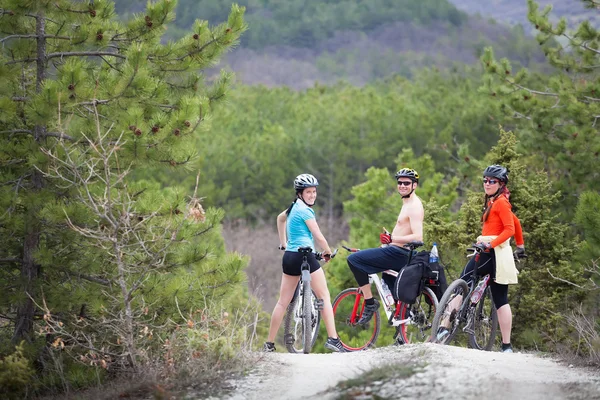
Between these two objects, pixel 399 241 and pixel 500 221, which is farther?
pixel 399 241

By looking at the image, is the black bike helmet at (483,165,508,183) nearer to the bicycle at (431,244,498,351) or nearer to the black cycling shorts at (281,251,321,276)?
the bicycle at (431,244,498,351)

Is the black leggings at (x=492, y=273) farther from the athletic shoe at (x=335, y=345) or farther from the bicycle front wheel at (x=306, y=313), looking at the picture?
the bicycle front wheel at (x=306, y=313)

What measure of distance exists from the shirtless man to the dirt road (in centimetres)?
107

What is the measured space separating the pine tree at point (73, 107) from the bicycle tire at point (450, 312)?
354 centimetres

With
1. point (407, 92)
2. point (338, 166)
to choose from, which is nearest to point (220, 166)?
point (338, 166)

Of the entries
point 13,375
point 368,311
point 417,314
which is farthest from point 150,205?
point 417,314

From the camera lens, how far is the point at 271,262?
155 ft

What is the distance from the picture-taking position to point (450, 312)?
9.03m

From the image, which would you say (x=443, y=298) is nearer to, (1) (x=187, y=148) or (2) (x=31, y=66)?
(1) (x=187, y=148)

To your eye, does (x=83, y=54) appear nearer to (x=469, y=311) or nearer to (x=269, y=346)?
(x=269, y=346)

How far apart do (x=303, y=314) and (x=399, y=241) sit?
122 centimetres

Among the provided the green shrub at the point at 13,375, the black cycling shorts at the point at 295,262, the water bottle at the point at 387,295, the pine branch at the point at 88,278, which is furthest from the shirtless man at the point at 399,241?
the green shrub at the point at 13,375

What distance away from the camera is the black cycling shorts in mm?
9008

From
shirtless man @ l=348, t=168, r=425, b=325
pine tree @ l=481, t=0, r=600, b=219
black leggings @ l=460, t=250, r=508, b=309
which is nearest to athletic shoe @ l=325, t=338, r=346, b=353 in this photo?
shirtless man @ l=348, t=168, r=425, b=325
